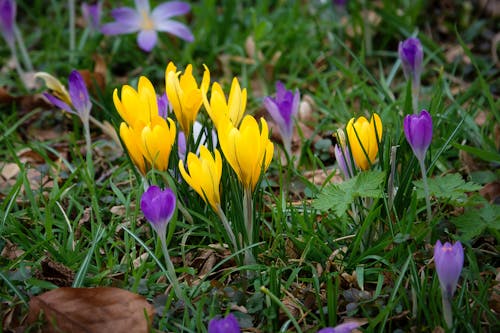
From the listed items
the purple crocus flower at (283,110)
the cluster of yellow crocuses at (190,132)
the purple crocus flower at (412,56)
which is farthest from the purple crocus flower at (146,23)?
the cluster of yellow crocuses at (190,132)

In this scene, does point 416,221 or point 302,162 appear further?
point 302,162

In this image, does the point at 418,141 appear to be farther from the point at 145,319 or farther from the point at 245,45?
the point at 245,45

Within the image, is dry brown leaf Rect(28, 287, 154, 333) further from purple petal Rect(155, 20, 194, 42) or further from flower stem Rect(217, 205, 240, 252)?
purple petal Rect(155, 20, 194, 42)

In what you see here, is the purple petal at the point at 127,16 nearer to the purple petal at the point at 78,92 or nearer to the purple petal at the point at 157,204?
the purple petal at the point at 78,92

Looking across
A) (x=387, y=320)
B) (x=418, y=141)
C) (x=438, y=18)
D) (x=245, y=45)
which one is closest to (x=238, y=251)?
(x=387, y=320)

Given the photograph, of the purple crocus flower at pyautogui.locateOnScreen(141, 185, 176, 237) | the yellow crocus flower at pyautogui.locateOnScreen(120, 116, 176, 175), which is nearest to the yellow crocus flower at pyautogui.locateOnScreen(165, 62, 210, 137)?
the yellow crocus flower at pyautogui.locateOnScreen(120, 116, 176, 175)
